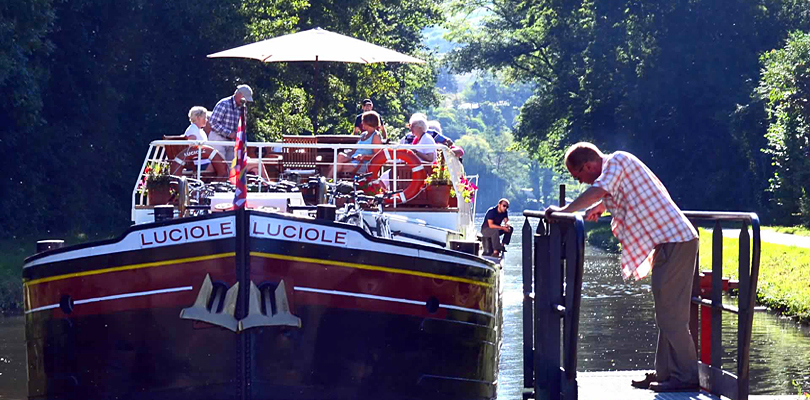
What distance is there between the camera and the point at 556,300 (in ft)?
29.5

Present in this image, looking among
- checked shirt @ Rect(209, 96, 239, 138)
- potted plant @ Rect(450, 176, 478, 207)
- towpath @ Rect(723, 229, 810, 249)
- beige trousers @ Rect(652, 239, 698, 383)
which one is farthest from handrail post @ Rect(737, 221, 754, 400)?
towpath @ Rect(723, 229, 810, 249)

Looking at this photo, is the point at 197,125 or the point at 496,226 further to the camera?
the point at 496,226

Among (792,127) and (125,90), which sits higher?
(125,90)

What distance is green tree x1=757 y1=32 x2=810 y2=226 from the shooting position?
36.4 m

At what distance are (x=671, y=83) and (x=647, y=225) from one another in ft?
141

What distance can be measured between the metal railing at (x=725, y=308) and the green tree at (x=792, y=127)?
1097 inches

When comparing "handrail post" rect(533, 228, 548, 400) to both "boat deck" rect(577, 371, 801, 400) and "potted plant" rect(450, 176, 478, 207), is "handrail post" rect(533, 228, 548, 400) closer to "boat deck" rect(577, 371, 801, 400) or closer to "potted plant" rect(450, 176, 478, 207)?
"boat deck" rect(577, 371, 801, 400)

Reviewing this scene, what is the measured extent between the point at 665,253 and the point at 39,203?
25652 millimetres

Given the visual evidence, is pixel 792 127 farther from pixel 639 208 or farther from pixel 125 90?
pixel 639 208

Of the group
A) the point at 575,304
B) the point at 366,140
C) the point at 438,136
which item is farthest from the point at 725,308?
the point at 438,136

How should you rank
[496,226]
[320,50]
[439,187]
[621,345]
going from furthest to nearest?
[496,226]
[621,345]
[320,50]
[439,187]

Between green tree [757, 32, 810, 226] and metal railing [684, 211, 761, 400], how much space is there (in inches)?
→ 1097

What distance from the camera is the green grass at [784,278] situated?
21047mm

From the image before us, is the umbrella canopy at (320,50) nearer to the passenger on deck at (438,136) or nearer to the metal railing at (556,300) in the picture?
the passenger on deck at (438,136)
